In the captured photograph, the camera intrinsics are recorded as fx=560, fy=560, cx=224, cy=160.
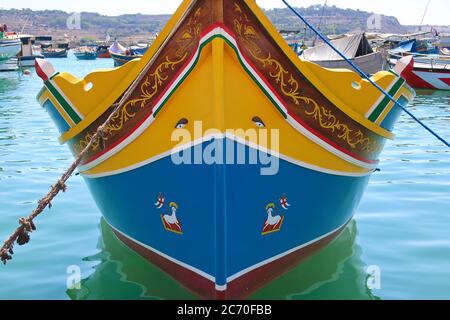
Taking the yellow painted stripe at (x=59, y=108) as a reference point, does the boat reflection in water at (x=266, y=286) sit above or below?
below

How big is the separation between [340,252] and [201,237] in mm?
1823

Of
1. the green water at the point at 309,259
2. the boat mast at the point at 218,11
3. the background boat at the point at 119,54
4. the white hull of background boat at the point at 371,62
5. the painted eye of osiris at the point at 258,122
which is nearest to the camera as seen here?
the boat mast at the point at 218,11

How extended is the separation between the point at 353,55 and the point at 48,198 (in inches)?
621

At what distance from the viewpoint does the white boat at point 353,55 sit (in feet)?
54.1

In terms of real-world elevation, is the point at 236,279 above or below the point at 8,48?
above

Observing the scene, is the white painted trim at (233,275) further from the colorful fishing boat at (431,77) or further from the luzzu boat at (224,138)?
the colorful fishing boat at (431,77)

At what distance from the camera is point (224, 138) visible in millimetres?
3416

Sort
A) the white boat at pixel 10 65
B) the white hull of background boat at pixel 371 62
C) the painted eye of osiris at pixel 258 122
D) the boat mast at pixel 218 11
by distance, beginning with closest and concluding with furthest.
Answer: the boat mast at pixel 218 11 < the painted eye of osiris at pixel 258 122 < the white hull of background boat at pixel 371 62 < the white boat at pixel 10 65

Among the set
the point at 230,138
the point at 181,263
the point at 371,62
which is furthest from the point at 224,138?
the point at 371,62

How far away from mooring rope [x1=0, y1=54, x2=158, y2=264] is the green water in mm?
949

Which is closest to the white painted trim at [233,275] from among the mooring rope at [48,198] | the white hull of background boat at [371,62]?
the mooring rope at [48,198]

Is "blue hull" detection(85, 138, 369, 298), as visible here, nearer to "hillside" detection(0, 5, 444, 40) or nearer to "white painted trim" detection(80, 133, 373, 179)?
"white painted trim" detection(80, 133, 373, 179)

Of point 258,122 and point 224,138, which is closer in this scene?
point 224,138

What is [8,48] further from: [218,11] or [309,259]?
[218,11]
